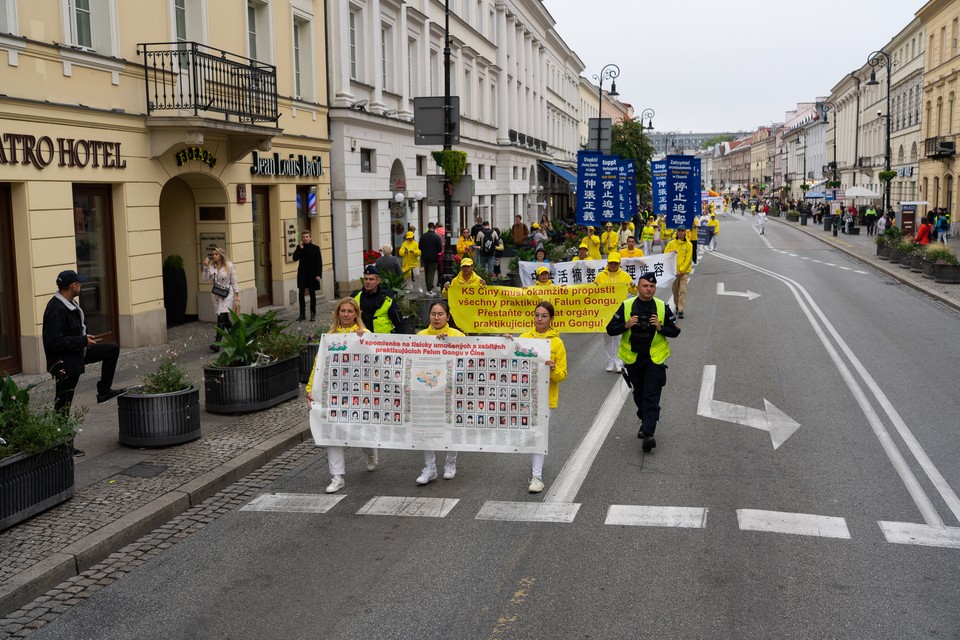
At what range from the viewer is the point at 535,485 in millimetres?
8234

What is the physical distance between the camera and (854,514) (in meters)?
7.53

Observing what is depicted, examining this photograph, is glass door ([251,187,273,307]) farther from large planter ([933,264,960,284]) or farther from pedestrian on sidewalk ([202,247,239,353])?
large planter ([933,264,960,284])

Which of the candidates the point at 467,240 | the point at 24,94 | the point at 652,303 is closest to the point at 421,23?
the point at 467,240

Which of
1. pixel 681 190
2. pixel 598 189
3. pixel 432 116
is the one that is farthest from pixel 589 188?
pixel 432 116

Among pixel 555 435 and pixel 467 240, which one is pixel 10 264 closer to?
pixel 555 435

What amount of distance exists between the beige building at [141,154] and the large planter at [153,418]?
502 cm

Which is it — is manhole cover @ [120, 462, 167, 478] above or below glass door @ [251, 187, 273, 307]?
below

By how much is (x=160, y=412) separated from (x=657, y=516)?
505cm

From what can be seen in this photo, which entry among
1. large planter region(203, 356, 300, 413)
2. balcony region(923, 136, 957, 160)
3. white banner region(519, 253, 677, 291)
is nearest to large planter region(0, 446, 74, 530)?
large planter region(203, 356, 300, 413)

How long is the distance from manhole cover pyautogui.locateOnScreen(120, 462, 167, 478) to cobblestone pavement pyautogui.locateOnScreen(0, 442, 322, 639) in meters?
0.70

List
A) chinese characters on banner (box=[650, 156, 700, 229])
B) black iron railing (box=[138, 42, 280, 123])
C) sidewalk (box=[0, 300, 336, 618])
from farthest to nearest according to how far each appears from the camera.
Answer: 1. chinese characters on banner (box=[650, 156, 700, 229])
2. black iron railing (box=[138, 42, 280, 123])
3. sidewalk (box=[0, 300, 336, 618])

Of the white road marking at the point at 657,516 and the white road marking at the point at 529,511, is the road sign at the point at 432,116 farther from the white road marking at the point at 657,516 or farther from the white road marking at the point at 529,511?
the white road marking at the point at 657,516

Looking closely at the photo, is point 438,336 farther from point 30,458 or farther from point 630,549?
point 30,458

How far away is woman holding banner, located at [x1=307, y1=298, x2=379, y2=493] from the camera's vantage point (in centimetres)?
855
